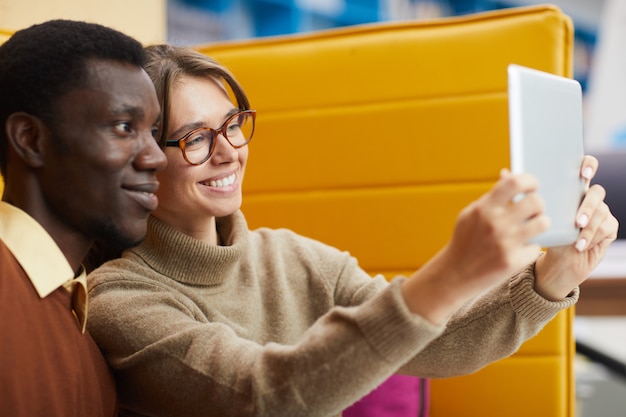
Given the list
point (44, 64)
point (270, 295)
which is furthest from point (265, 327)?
point (44, 64)

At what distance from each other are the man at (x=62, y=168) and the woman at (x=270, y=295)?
143 millimetres

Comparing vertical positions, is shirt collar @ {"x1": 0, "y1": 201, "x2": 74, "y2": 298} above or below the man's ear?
below

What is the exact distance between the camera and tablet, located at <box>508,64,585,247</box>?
897mm

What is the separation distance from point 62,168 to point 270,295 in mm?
540

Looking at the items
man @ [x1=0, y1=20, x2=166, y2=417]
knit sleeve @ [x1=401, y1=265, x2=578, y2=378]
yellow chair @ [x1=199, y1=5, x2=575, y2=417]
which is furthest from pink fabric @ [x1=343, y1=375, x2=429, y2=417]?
man @ [x1=0, y1=20, x2=166, y2=417]

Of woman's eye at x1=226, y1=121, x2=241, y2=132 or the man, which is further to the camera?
woman's eye at x1=226, y1=121, x2=241, y2=132

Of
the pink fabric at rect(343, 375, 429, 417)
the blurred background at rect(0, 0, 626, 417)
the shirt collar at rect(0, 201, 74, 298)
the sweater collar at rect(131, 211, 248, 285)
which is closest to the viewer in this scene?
the shirt collar at rect(0, 201, 74, 298)

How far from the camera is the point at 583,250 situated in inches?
41.4

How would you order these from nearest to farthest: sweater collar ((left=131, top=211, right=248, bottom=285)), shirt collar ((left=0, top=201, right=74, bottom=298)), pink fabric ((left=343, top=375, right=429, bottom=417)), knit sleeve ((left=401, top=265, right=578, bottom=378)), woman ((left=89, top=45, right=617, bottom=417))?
woman ((left=89, top=45, right=617, bottom=417)), shirt collar ((left=0, top=201, right=74, bottom=298)), knit sleeve ((left=401, top=265, right=578, bottom=378)), sweater collar ((left=131, top=211, right=248, bottom=285)), pink fabric ((left=343, top=375, right=429, bottom=417))

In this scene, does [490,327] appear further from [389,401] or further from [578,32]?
[578,32]

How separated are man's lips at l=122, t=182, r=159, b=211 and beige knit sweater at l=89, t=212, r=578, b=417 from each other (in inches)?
7.0

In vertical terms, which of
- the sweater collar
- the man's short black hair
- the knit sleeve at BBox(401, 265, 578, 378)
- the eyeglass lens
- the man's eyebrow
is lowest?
the knit sleeve at BBox(401, 265, 578, 378)

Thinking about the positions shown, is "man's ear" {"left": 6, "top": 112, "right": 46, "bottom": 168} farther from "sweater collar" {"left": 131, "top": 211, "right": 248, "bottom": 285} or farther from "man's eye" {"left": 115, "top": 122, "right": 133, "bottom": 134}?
"sweater collar" {"left": 131, "top": 211, "right": 248, "bottom": 285}

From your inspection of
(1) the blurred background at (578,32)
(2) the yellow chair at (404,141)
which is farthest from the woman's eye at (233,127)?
(2) the yellow chair at (404,141)
